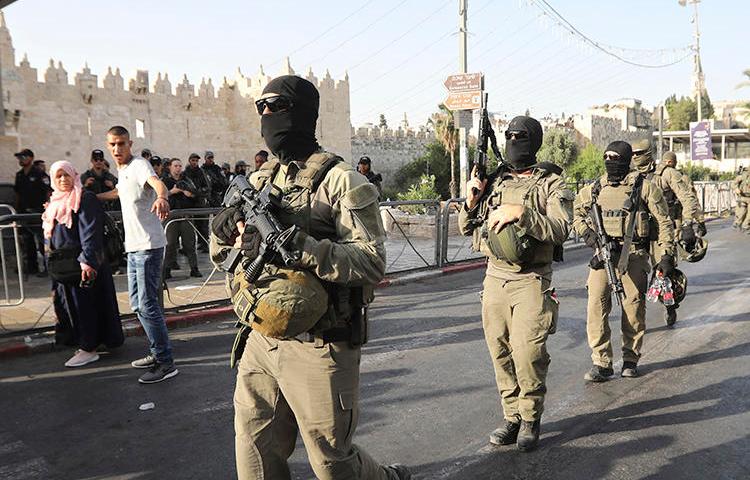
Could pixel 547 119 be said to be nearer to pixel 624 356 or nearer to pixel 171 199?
pixel 171 199

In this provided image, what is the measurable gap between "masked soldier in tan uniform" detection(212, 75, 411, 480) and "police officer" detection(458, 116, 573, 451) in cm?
126

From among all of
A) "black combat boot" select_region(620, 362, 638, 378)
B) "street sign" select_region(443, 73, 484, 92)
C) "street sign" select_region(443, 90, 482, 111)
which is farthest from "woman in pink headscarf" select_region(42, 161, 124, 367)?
"street sign" select_region(443, 73, 484, 92)

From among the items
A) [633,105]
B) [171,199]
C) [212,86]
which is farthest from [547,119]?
[171,199]

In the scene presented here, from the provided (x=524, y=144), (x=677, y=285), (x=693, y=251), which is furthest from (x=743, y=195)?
(x=524, y=144)

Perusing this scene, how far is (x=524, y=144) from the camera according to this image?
353 cm

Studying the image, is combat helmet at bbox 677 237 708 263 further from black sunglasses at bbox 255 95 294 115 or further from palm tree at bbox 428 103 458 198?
palm tree at bbox 428 103 458 198

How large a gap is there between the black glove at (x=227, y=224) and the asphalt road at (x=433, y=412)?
1.48 metres

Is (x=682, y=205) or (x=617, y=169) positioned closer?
(x=617, y=169)

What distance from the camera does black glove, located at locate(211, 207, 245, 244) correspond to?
87.0 inches

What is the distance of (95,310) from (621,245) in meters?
4.41


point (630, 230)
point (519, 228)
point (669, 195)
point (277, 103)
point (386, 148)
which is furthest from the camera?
point (386, 148)

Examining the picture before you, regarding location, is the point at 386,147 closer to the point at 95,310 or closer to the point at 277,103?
the point at 95,310

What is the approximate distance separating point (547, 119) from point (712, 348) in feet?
137

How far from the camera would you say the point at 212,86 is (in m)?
32.8
